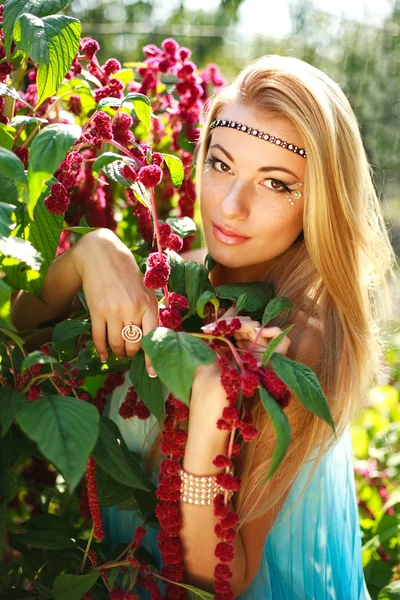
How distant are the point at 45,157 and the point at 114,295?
1.13 ft

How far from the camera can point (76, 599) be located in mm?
1012

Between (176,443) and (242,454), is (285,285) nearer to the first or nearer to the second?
(242,454)

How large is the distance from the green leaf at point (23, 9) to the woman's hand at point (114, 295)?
334mm

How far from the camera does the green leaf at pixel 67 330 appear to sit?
3.35 feet

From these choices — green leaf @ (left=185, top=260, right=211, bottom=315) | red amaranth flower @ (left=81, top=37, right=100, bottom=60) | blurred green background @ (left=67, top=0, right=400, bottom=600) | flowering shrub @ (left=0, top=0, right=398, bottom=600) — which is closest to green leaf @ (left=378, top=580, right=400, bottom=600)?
flowering shrub @ (left=0, top=0, right=398, bottom=600)

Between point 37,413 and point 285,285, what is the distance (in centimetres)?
69

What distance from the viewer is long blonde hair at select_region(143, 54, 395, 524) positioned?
128 cm

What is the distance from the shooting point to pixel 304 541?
146 centimetres

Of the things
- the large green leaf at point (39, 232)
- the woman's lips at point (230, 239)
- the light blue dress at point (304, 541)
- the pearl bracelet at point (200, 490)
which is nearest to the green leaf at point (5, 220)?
the large green leaf at point (39, 232)

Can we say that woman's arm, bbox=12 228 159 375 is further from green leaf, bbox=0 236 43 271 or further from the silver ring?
green leaf, bbox=0 236 43 271

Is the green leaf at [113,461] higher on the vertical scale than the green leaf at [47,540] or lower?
higher

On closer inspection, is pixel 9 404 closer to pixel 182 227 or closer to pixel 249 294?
pixel 249 294

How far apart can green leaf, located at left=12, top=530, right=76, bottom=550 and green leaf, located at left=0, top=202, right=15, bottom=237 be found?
22.0 inches

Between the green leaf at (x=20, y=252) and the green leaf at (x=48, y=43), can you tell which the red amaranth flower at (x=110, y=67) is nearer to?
the green leaf at (x=48, y=43)
